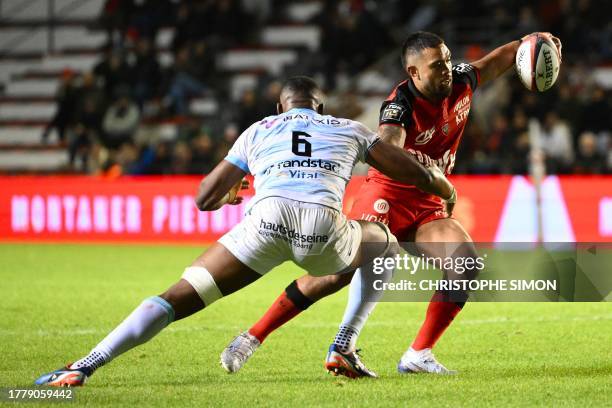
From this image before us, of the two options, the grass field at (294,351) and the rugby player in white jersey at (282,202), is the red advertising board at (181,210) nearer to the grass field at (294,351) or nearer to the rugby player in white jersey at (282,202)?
the grass field at (294,351)

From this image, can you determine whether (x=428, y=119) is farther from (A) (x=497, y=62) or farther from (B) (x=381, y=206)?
(A) (x=497, y=62)

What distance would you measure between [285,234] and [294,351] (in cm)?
183

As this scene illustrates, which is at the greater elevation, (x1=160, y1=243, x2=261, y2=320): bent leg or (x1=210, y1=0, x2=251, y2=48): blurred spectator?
(x1=210, y1=0, x2=251, y2=48): blurred spectator

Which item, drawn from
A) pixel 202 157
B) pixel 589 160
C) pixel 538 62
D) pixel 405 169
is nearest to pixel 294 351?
pixel 405 169

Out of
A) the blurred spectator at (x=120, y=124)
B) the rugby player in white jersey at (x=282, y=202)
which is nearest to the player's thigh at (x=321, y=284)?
the rugby player in white jersey at (x=282, y=202)

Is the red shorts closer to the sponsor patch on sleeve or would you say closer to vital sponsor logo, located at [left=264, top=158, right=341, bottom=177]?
the sponsor patch on sleeve

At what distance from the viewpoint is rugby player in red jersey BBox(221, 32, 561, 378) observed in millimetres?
6797

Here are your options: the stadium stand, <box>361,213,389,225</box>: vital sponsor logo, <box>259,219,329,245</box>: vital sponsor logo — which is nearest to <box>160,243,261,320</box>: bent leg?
<box>259,219,329,245</box>: vital sponsor logo

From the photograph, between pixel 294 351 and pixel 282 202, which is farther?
pixel 294 351

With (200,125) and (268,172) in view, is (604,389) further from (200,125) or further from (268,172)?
(200,125)

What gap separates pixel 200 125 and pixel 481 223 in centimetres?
705

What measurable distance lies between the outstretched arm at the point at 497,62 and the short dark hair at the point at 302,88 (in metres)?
1.65

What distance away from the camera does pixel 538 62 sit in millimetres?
7641

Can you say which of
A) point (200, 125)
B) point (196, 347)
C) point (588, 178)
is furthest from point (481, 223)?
point (196, 347)
